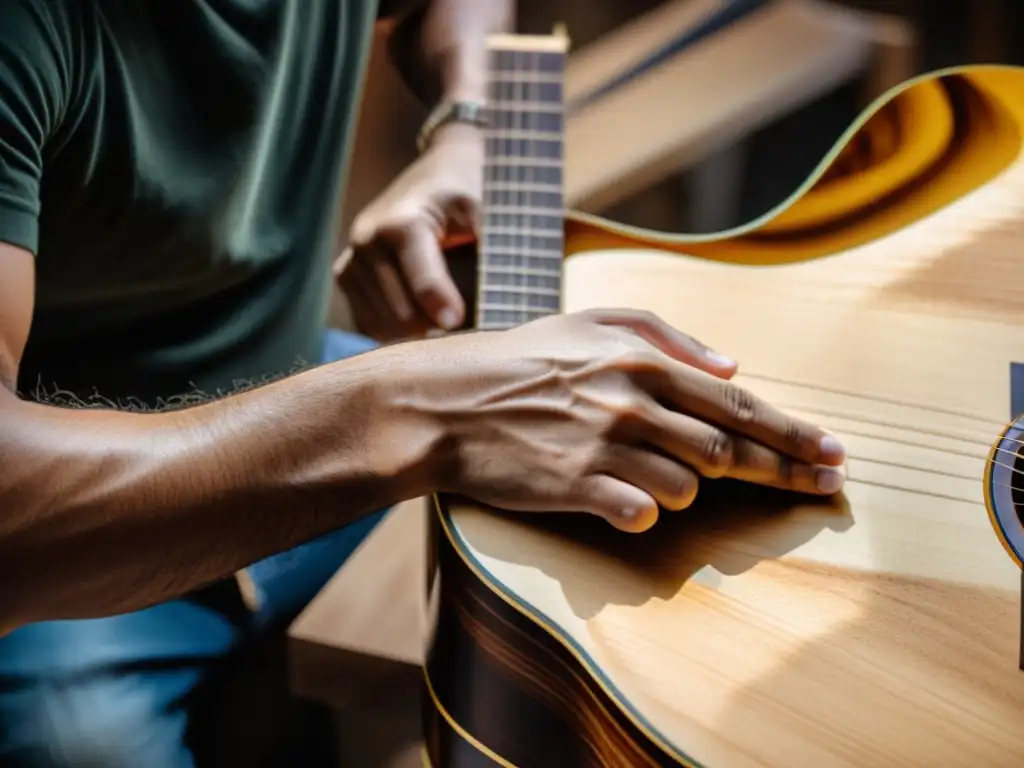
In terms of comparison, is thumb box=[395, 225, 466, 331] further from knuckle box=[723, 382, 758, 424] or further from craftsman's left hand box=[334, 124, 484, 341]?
knuckle box=[723, 382, 758, 424]

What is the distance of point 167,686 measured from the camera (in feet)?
2.14

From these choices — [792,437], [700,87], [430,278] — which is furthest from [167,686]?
[700,87]

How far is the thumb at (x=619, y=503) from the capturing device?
0.48m

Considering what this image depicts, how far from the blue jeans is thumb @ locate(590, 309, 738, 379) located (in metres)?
0.39

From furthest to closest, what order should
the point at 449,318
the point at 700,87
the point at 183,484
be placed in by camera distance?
the point at 700,87 → the point at 449,318 → the point at 183,484

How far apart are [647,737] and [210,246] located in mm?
495

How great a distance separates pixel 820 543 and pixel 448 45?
0.65 metres

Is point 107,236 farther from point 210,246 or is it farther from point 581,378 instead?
point 581,378

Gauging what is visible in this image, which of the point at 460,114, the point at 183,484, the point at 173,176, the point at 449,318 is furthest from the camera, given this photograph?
the point at 460,114

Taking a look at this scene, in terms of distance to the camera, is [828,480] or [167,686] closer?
[828,480]

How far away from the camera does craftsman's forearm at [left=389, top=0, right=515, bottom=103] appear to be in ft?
2.94

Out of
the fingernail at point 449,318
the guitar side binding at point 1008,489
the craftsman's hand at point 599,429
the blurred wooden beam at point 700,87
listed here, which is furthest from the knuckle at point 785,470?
the blurred wooden beam at point 700,87

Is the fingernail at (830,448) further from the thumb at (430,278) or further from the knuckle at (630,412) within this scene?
the thumb at (430,278)

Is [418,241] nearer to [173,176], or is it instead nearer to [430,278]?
[430,278]
